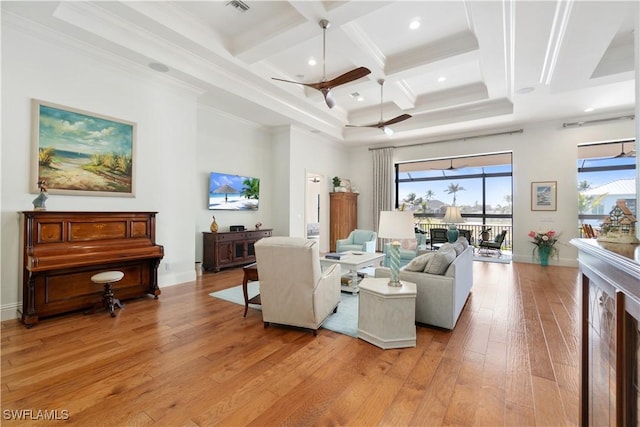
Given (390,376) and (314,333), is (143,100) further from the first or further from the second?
(390,376)

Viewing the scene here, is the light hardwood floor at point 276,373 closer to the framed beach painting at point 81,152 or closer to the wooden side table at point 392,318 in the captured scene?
the wooden side table at point 392,318

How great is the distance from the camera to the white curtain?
27.8ft

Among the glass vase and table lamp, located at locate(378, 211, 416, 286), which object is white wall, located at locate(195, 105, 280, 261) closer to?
table lamp, located at locate(378, 211, 416, 286)

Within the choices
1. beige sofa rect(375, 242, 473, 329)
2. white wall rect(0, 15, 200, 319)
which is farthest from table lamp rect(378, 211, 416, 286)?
white wall rect(0, 15, 200, 319)

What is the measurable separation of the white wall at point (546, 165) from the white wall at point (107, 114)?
6.83 m

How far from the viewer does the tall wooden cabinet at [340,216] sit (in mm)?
8336

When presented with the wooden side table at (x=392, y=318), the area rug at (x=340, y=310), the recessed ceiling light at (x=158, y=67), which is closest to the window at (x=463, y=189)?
the area rug at (x=340, y=310)

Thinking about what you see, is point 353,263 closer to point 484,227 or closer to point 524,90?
point 524,90

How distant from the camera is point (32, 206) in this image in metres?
3.32

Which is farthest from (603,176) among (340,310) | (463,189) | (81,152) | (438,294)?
(81,152)

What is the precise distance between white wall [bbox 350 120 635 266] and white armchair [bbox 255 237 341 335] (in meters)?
6.30

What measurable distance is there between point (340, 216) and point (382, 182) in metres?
1.65

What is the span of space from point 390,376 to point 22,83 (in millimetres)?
4876

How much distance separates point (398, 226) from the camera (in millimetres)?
2832
